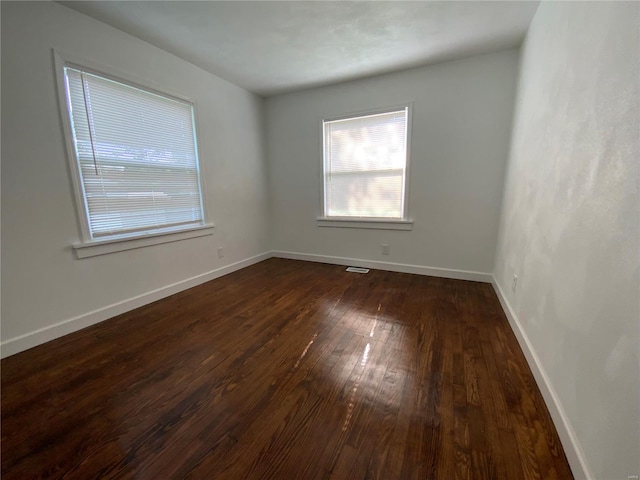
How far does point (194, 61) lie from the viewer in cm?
278

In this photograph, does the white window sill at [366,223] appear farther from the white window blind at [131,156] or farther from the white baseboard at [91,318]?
the white window blind at [131,156]

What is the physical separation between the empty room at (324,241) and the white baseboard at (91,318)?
0.08 feet

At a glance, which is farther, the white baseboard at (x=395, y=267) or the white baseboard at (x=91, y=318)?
the white baseboard at (x=395, y=267)

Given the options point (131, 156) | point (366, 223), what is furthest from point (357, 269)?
point (131, 156)

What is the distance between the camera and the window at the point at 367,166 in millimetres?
3256

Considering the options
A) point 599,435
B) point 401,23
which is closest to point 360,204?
point 401,23

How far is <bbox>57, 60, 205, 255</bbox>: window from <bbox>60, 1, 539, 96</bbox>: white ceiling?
546 millimetres

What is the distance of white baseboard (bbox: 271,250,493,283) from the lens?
309 cm

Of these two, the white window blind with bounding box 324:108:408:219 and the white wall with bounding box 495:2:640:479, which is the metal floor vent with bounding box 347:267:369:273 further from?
the white wall with bounding box 495:2:640:479

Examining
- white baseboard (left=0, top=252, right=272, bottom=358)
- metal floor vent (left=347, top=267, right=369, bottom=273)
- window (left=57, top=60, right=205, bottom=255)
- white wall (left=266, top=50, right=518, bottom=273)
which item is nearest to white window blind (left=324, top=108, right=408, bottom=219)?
white wall (left=266, top=50, right=518, bottom=273)

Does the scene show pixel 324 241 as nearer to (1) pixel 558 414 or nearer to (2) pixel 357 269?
(2) pixel 357 269

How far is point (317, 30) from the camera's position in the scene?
2.23 metres

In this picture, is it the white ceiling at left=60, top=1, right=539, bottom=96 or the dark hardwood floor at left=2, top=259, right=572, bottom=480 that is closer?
the dark hardwood floor at left=2, top=259, right=572, bottom=480

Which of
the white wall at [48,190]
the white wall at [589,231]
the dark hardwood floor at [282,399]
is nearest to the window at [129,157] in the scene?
the white wall at [48,190]
